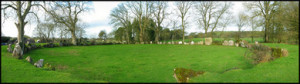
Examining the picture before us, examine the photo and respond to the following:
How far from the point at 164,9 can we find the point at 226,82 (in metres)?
30.8

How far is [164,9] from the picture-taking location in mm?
33500

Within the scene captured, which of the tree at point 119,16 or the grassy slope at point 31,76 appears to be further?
the tree at point 119,16

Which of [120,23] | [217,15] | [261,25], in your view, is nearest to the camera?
[261,25]

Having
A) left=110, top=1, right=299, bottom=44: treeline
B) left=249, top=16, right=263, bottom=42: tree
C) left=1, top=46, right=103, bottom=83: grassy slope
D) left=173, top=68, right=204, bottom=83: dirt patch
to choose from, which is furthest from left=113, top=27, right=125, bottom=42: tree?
left=173, top=68, right=204, bottom=83: dirt patch

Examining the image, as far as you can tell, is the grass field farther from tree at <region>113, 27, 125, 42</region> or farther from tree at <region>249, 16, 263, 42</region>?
tree at <region>113, 27, 125, 42</region>

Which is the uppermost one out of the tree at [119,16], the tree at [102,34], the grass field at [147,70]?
the tree at [119,16]

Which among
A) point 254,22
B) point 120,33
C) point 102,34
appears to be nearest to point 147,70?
point 254,22

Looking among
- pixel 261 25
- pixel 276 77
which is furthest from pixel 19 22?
pixel 261 25

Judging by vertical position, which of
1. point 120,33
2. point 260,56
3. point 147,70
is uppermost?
point 120,33

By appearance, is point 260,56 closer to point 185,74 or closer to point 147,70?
point 147,70

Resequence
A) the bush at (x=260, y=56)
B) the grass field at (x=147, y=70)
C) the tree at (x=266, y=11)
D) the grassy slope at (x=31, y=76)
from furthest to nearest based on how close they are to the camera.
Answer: the tree at (x=266, y=11) < the bush at (x=260, y=56) < the grass field at (x=147, y=70) < the grassy slope at (x=31, y=76)

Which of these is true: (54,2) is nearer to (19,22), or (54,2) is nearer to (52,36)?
(19,22)

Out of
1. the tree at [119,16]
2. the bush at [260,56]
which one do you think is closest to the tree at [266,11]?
the bush at [260,56]

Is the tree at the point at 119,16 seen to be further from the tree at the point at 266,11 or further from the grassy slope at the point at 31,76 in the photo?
the grassy slope at the point at 31,76
